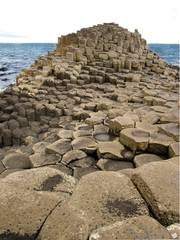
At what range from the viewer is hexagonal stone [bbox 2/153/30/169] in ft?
10.6

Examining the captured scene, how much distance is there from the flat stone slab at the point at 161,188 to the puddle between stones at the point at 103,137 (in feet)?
4.93

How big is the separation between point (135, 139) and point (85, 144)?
923 millimetres

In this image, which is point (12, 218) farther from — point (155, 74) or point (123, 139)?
point (155, 74)

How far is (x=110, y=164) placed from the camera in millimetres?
2818

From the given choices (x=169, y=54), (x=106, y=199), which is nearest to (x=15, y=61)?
(x=106, y=199)

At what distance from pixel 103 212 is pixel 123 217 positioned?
0.19 m

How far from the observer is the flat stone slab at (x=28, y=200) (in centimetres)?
135


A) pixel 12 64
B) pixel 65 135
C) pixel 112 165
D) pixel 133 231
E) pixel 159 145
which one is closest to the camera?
pixel 133 231

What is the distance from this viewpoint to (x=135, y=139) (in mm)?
3045

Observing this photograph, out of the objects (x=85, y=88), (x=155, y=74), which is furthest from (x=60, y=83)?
(x=155, y=74)

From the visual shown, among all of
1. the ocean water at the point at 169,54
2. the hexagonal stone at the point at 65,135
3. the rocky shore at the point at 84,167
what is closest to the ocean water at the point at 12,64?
the rocky shore at the point at 84,167

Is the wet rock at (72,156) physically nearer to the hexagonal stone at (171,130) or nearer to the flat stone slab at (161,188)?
the flat stone slab at (161,188)

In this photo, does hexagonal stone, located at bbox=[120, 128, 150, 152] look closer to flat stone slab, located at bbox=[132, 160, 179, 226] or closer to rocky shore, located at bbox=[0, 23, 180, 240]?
rocky shore, located at bbox=[0, 23, 180, 240]

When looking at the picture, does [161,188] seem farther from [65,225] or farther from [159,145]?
[159,145]
